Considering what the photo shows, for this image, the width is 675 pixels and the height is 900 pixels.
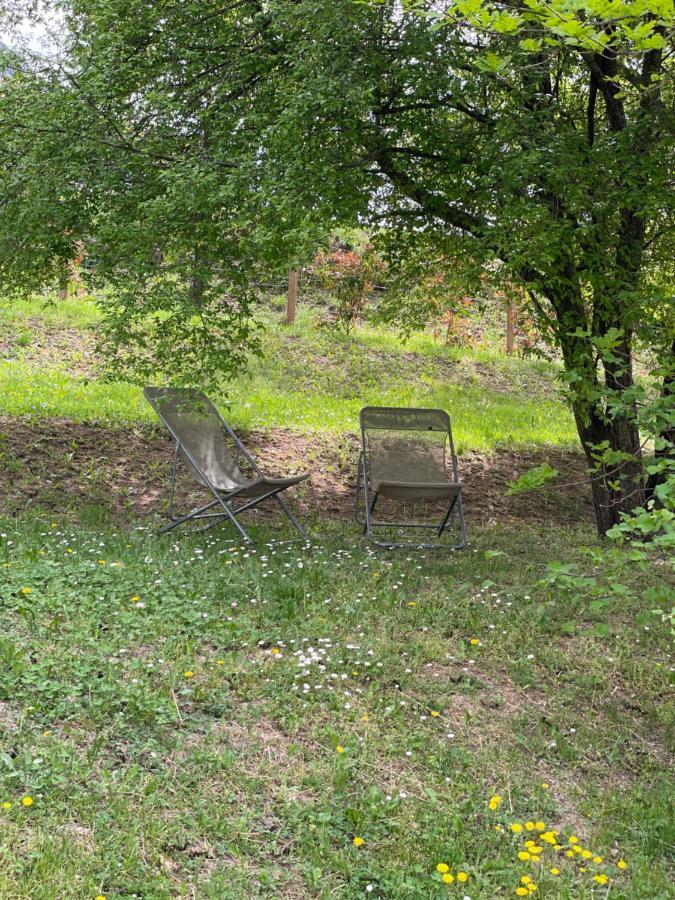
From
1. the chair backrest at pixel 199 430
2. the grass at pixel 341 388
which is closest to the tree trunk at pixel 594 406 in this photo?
the grass at pixel 341 388

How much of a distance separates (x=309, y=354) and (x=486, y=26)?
10235 mm

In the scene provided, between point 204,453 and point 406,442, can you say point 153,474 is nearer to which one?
point 204,453

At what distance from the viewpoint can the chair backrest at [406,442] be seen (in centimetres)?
688

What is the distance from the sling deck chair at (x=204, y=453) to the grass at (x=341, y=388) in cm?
134

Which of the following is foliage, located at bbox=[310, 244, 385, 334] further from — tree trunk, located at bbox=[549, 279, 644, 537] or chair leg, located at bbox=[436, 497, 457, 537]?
chair leg, located at bbox=[436, 497, 457, 537]

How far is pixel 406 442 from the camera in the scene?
22.9ft

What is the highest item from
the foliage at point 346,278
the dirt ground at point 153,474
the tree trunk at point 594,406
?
the foliage at point 346,278

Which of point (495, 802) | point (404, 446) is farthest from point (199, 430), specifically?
point (495, 802)

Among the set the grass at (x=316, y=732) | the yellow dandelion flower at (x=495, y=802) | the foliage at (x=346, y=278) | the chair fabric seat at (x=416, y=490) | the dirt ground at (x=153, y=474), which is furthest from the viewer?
the foliage at (x=346, y=278)

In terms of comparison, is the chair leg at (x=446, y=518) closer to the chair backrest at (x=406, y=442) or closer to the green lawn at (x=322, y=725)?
the chair backrest at (x=406, y=442)

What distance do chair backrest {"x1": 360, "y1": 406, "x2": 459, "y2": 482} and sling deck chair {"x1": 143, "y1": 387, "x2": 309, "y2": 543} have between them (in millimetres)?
839

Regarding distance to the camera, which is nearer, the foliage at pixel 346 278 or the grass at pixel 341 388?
the grass at pixel 341 388

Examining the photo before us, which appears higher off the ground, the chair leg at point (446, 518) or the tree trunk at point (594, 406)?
the tree trunk at point (594, 406)

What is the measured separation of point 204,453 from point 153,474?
4.57 feet
